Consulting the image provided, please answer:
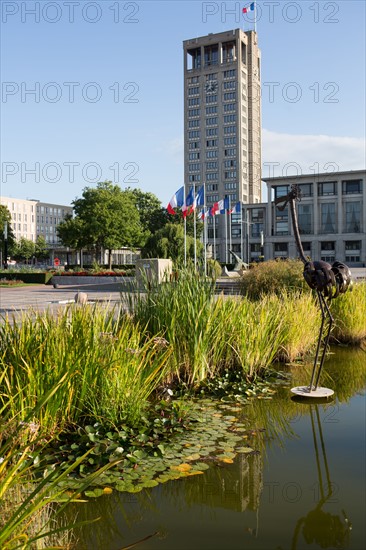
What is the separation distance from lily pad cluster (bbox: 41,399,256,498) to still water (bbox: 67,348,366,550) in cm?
11

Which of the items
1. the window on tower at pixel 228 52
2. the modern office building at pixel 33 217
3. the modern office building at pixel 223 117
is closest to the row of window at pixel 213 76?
the modern office building at pixel 223 117

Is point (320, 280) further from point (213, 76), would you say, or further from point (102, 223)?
point (213, 76)

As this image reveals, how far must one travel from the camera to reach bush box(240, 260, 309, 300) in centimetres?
1336

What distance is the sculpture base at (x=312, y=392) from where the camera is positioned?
6528mm

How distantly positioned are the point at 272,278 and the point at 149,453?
31.4 feet

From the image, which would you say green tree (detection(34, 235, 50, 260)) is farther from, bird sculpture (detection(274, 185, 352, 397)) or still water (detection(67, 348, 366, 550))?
still water (detection(67, 348, 366, 550))

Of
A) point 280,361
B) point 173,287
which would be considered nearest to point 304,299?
point 280,361

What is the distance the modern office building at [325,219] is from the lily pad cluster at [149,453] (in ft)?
244

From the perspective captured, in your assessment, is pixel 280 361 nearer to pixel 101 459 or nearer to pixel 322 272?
pixel 322 272

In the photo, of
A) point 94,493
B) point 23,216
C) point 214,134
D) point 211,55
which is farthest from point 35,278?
point 211,55

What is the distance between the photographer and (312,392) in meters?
6.65

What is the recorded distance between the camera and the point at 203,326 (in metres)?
6.99

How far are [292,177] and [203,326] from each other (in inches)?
3076

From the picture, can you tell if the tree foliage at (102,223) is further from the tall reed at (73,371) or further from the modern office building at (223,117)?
the modern office building at (223,117)
